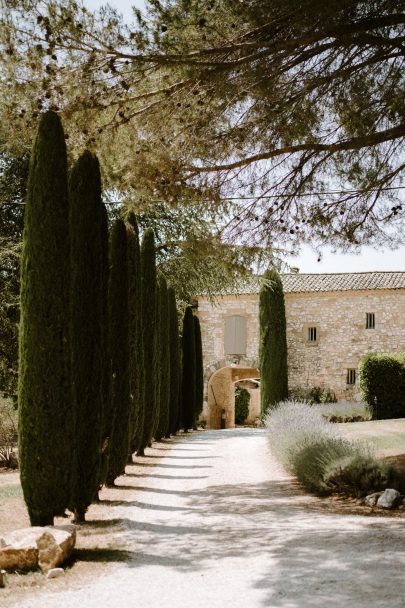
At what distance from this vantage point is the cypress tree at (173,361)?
18.5m

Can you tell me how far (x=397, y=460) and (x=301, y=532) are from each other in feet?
13.4

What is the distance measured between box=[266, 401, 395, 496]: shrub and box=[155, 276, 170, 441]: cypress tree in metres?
5.89

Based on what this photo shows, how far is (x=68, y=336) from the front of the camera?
6570 mm

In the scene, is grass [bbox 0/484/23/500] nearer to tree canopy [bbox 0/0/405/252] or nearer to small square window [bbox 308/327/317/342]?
→ tree canopy [bbox 0/0/405/252]

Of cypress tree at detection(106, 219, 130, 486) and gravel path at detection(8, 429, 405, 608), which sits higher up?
cypress tree at detection(106, 219, 130, 486)

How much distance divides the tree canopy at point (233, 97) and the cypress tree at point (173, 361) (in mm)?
9432

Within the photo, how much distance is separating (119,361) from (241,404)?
72.9 ft

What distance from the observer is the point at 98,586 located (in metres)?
4.77

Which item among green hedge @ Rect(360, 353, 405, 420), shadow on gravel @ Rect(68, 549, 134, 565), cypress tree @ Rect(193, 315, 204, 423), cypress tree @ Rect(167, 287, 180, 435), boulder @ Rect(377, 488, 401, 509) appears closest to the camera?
shadow on gravel @ Rect(68, 549, 134, 565)

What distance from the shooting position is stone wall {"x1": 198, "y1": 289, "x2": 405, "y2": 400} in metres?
26.8

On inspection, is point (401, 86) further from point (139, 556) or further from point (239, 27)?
point (139, 556)

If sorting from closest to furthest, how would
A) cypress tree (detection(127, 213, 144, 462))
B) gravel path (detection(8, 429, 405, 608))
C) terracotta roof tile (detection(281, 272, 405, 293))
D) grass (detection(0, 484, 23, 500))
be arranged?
gravel path (detection(8, 429, 405, 608))
grass (detection(0, 484, 23, 500))
cypress tree (detection(127, 213, 144, 462))
terracotta roof tile (detection(281, 272, 405, 293))

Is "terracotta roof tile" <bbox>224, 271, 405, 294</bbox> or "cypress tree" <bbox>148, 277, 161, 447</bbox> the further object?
"terracotta roof tile" <bbox>224, 271, 405, 294</bbox>

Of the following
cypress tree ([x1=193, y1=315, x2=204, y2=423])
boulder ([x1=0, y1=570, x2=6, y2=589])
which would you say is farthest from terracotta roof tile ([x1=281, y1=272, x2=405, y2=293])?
boulder ([x1=0, y1=570, x2=6, y2=589])
